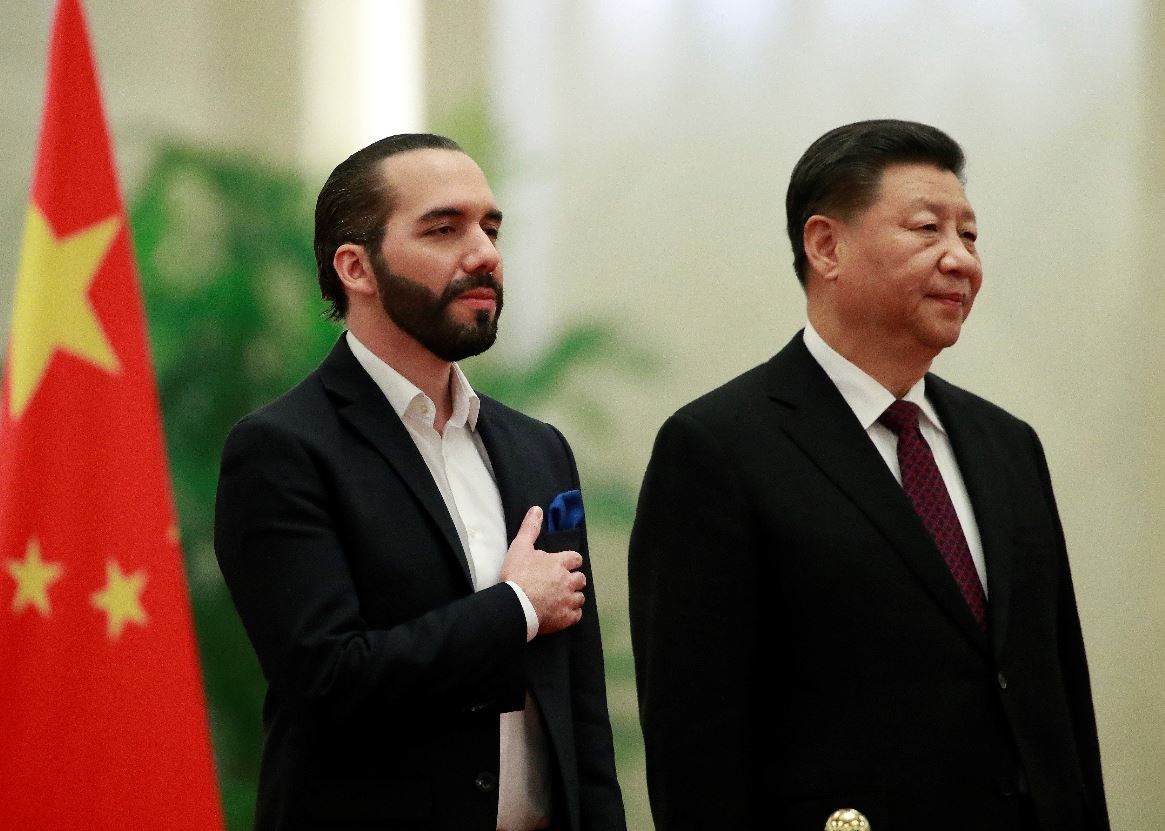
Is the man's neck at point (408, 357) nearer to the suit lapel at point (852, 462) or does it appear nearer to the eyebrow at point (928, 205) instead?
the suit lapel at point (852, 462)

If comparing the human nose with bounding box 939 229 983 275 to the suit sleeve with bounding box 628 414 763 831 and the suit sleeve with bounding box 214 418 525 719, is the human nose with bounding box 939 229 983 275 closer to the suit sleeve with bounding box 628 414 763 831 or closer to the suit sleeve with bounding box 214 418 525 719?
the suit sleeve with bounding box 628 414 763 831

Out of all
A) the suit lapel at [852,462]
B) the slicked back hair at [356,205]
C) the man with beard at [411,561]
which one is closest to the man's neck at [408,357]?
the man with beard at [411,561]

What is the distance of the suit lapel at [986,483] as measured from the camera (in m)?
2.40

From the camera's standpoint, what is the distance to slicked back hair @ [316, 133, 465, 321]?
2428 millimetres

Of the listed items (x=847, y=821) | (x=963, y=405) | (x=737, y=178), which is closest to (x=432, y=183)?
(x=963, y=405)

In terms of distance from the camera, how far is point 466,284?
237cm

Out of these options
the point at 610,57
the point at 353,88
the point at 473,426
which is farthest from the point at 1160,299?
the point at 473,426

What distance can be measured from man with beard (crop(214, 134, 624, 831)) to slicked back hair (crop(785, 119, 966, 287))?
0.59m

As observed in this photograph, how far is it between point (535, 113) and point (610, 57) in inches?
12.2

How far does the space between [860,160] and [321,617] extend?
46.9 inches

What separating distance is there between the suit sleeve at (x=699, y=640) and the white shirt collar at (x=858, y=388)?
0.28m

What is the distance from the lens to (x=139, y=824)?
10.4 ft

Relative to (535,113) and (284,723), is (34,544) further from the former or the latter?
(535,113)

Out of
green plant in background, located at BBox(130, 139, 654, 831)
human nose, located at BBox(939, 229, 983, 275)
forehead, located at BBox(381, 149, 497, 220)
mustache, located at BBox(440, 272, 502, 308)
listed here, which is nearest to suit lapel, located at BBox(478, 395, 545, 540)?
mustache, located at BBox(440, 272, 502, 308)
